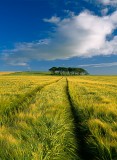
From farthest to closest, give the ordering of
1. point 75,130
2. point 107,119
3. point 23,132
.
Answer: point 107,119, point 75,130, point 23,132

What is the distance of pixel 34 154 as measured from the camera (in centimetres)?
464

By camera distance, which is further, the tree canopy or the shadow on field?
the tree canopy

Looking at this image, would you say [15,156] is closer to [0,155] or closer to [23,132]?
[0,155]

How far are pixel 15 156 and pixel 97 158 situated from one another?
1991 mm

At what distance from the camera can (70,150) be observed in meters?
5.93

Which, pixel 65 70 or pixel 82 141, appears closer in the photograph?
pixel 82 141

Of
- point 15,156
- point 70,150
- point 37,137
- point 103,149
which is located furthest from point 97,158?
point 15,156

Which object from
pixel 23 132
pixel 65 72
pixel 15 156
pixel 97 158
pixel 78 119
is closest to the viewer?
pixel 15 156

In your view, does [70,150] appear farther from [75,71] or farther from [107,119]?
[75,71]

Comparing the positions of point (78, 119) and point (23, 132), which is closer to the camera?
point (23, 132)

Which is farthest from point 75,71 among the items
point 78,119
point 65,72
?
point 78,119

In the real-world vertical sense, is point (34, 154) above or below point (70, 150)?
above

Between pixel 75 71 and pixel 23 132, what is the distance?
16984 centimetres

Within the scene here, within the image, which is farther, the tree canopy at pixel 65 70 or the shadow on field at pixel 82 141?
the tree canopy at pixel 65 70
